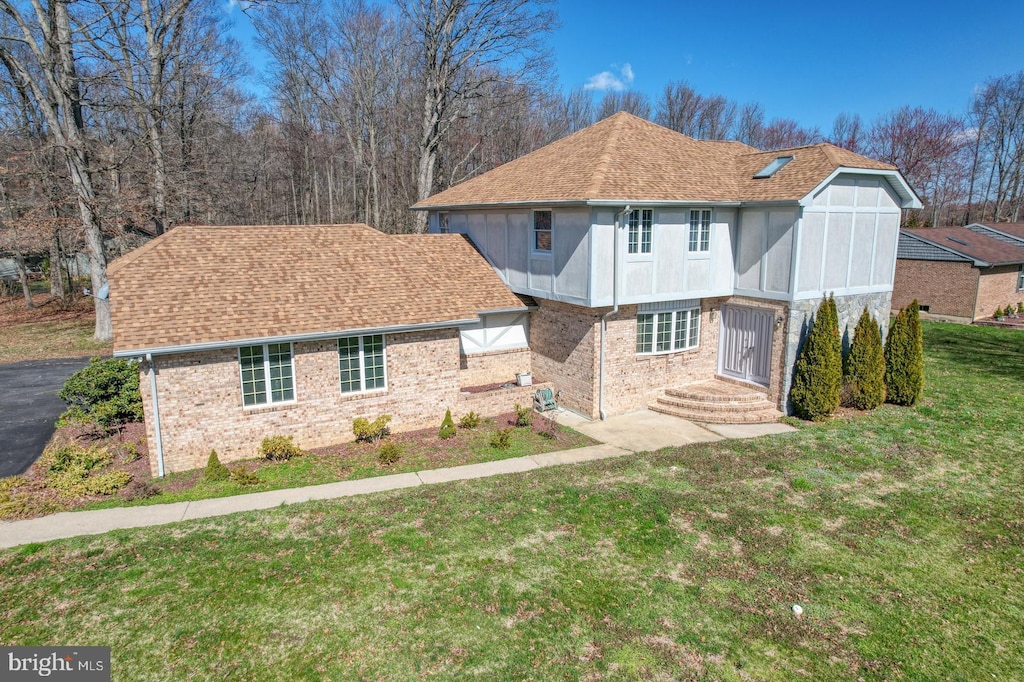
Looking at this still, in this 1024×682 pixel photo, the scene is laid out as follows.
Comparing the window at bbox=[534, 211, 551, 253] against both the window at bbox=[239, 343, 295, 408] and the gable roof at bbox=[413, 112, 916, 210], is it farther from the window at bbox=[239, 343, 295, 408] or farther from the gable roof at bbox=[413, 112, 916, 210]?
the window at bbox=[239, 343, 295, 408]

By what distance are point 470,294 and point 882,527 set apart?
11274 millimetres

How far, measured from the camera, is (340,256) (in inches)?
646

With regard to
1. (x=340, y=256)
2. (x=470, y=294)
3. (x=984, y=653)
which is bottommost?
(x=984, y=653)

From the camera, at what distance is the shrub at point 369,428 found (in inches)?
564

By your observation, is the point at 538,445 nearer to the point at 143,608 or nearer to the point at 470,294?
the point at 470,294

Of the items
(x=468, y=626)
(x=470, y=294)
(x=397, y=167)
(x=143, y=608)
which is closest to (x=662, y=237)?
(x=470, y=294)

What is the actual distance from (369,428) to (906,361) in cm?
1560

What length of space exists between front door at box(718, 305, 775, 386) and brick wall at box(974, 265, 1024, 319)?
21.1 m

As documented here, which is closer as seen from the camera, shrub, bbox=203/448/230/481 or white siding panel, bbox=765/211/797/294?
shrub, bbox=203/448/230/481

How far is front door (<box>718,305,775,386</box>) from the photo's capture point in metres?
17.3

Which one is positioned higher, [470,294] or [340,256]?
[340,256]

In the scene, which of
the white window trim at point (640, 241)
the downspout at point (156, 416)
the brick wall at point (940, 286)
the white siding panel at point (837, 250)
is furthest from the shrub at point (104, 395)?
the brick wall at point (940, 286)

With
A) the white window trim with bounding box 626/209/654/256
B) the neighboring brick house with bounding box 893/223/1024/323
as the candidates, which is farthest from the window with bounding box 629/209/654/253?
the neighboring brick house with bounding box 893/223/1024/323

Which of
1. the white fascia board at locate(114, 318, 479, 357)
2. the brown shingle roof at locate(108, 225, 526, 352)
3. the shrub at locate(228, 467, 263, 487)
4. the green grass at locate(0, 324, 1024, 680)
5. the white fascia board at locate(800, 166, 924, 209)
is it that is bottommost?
the green grass at locate(0, 324, 1024, 680)
